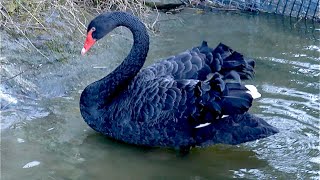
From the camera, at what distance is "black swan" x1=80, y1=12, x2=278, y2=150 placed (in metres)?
3.38

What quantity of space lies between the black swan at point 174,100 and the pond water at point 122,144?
0.43ft

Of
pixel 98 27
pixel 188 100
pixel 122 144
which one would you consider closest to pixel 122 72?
pixel 98 27

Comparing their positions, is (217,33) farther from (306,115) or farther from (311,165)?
(311,165)

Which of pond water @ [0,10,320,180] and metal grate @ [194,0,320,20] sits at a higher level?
metal grate @ [194,0,320,20]

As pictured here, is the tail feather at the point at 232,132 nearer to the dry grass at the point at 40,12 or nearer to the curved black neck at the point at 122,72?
the curved black neck at the point at 122,72

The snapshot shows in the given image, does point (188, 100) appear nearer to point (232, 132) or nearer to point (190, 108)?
point (190, 108)

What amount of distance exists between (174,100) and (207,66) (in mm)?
372

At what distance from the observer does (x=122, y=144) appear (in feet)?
12.1

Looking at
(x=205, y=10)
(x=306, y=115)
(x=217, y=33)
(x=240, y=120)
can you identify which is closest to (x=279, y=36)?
(x=217, y=33)

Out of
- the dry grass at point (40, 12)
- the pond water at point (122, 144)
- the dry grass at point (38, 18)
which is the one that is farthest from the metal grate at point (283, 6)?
the dry grass at point (38, 18)

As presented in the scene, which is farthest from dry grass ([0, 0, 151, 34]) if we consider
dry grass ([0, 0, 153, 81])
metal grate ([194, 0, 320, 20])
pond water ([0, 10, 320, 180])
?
metal grate ([194, 0, 320, 20])

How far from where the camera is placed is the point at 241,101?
3.31 metres

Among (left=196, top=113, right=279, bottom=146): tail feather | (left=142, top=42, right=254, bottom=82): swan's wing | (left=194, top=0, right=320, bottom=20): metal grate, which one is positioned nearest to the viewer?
(left=196, top=113, right=279, bottom=146): tail feather

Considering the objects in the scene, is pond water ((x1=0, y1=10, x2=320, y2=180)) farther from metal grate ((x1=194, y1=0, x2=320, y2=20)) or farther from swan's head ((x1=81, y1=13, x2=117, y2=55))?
metal grate ((x1=194, y1=0, x2=320, y2=20))
